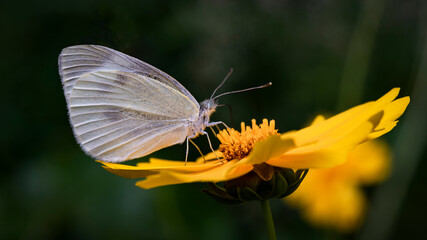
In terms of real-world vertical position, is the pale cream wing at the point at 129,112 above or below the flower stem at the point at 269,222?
above

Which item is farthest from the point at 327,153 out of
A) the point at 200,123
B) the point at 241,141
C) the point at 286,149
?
the point at 200,123

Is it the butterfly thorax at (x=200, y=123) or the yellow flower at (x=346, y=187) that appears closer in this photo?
the butterfly thorax at (x=200, y=123)

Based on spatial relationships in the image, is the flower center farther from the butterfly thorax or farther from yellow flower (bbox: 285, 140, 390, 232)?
yellow flower (bbox: 285, 140, 390, 232)

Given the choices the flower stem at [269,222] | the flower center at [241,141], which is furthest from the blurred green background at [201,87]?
the flower stem at [269,222]

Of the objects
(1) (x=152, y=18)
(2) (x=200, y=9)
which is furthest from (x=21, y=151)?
(2) (x=200, y=9)

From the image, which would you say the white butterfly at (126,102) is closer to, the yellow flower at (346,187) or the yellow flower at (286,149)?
the yellow flower at (286,149)

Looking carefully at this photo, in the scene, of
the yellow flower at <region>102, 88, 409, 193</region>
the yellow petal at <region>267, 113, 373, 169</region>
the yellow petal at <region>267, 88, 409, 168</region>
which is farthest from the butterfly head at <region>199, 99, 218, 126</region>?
the yellow petal at <region>267, 113, 373, 169</region>
